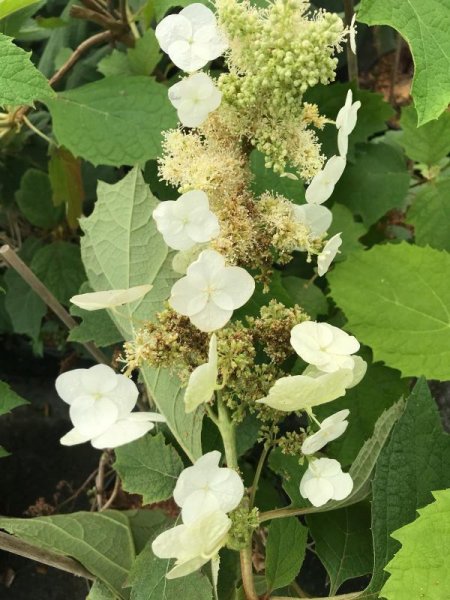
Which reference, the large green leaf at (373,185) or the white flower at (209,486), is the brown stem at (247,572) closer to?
the white flower at (209,486)

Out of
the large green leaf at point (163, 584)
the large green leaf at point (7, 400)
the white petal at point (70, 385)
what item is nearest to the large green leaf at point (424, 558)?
the large green leaf at point (163, 584)

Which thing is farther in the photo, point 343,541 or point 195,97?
point 343,541

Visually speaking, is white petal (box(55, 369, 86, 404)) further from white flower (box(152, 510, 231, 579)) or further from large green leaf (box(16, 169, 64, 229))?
large green leaf (box(16, 169, 64, 229))

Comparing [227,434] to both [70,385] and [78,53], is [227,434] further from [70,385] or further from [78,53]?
[78,53]

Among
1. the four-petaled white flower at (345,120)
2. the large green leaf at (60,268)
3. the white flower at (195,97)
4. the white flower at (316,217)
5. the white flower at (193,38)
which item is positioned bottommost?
the large green leaf at (60,268)

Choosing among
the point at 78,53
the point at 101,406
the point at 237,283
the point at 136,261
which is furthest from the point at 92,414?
the point at 78,53

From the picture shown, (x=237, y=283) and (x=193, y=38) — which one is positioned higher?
(x=193, y=38)
